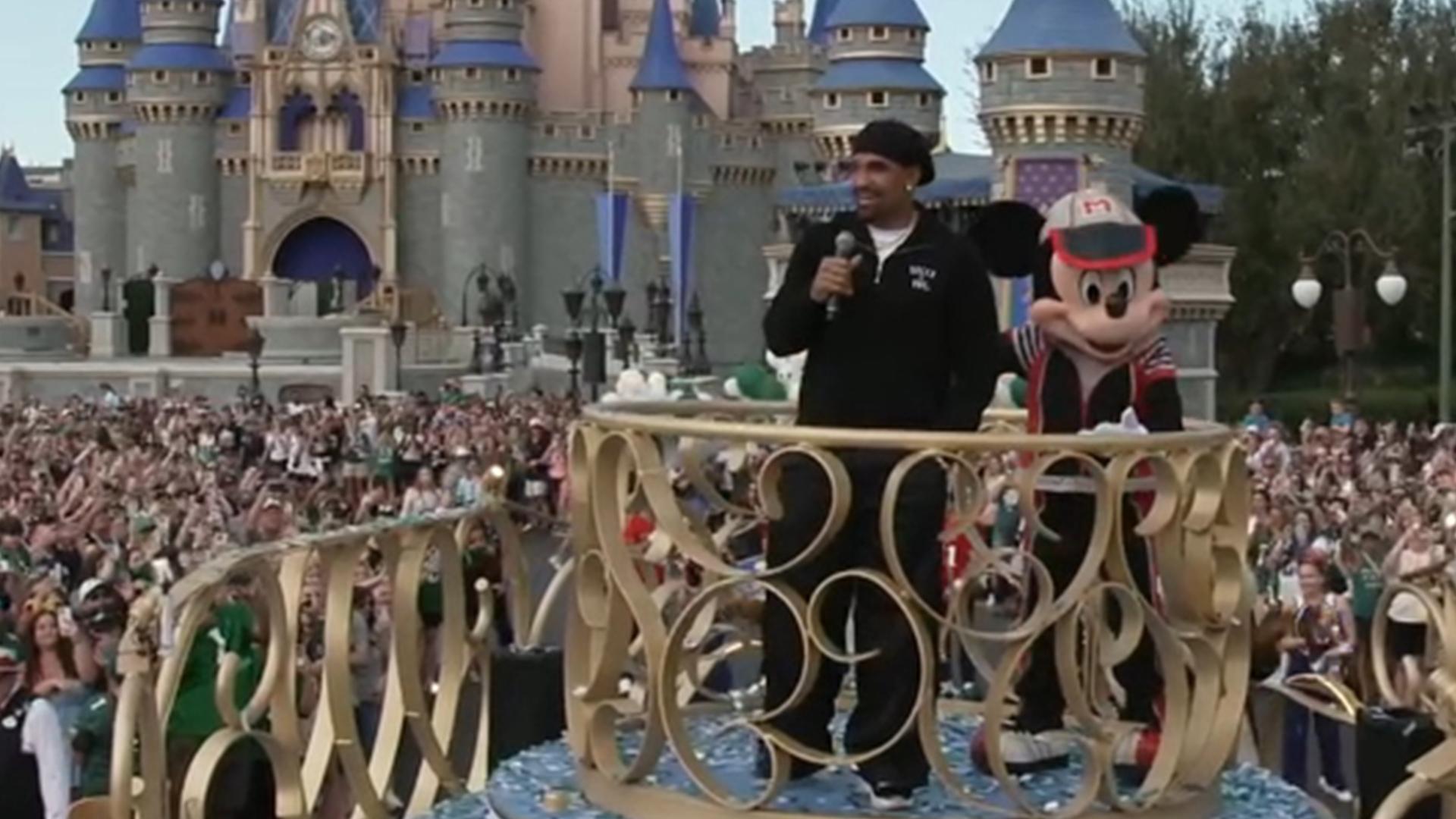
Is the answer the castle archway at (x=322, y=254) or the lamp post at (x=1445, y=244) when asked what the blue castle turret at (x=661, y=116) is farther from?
the lamp post at (x=1445, y=244)

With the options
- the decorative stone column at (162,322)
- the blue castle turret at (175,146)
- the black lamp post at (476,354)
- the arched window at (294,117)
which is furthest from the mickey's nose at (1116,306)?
the arched window at (294,117)

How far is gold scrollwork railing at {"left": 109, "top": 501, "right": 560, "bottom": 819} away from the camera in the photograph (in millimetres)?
3500

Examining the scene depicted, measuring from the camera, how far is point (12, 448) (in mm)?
17922

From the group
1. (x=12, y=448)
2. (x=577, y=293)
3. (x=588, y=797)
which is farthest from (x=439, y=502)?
(x=577, y=293)

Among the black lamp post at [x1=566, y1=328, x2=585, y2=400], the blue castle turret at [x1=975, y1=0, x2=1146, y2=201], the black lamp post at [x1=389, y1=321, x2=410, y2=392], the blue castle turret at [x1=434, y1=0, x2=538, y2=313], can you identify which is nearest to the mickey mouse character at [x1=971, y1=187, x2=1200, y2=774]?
the black lamp post at [x1=566, y1=328, x2=585, y2=400]

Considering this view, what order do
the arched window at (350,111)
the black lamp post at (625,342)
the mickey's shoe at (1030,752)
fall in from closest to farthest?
the mickey's shoe at (1030,752) → the black lamp post at (625,342) → the arched window at (350,111)

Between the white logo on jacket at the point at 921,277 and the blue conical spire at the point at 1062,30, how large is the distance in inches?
1380

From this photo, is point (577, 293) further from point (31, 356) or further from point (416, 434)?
point (31, 356)

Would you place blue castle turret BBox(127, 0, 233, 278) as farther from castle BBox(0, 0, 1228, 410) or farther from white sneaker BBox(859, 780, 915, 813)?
white sneaker BBox(859, 780, 915, 813)

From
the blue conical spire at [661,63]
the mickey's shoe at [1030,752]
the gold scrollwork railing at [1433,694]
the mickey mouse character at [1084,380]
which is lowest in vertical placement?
the mickey's shoe at [1030,752]

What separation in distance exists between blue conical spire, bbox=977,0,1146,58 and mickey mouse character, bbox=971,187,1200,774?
34.6 meters

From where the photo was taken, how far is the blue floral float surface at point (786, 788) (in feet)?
13.2

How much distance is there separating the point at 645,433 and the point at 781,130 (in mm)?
55975

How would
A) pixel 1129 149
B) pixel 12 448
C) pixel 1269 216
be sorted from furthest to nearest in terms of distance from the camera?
1. pixel 1269 216
2. pixel 1129 149
3. pixel 12 448
